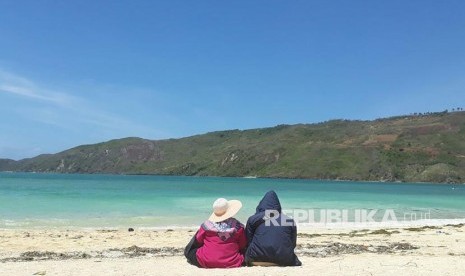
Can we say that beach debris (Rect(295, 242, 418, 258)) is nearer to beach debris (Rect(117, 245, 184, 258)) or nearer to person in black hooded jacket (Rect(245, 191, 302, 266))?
person in black hooded jacket (Rect(245, 191, 302, 266))

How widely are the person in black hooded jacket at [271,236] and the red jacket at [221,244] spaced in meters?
0.24

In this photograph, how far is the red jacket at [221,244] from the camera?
32.3ft

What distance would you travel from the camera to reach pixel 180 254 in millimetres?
13297

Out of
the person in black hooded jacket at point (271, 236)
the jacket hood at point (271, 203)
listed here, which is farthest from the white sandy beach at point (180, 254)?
the jacket hood at point (271, 203)

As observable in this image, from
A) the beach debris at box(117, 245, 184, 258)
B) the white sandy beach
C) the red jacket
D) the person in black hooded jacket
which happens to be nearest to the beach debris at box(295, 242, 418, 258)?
the white sandy beach

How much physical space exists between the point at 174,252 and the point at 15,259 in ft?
13.0

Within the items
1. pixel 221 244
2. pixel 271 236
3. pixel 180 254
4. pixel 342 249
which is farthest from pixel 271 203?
pixel 342 249

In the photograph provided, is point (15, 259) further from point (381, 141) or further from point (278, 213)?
Result: point (381, 141)

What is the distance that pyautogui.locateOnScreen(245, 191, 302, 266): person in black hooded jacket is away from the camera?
9.66m

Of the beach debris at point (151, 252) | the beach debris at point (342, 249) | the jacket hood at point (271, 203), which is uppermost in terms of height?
the jacket hood at point (271, 203)

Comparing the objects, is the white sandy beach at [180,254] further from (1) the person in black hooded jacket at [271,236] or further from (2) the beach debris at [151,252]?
(1) the person in black hooded jacket at [271,236]

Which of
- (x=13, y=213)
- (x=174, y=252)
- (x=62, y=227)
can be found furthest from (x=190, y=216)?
(x=174, y=252)

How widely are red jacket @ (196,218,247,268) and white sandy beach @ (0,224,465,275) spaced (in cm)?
26

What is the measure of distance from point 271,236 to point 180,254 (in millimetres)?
4333
